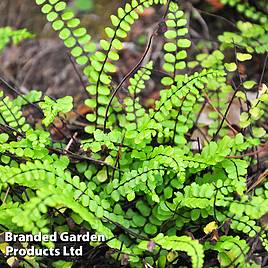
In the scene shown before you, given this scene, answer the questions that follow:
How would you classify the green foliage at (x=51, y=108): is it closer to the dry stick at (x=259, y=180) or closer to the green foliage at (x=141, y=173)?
the green foliage at (x=141, y=173)

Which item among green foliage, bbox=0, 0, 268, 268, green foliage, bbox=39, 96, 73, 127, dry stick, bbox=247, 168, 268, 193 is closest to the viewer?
green foliage, bbox=0, 0, 268, 268

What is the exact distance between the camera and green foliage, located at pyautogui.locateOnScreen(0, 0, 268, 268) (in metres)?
2.16

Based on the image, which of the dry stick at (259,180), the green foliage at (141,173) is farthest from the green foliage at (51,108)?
the dry stick at (259,180)

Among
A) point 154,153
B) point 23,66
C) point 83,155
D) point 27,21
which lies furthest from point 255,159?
point 27,21

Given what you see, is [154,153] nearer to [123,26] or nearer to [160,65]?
[123,26]

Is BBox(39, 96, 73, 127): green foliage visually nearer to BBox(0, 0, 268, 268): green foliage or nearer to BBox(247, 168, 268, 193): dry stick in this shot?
BBox(0, 0, 268, 268): green foliage

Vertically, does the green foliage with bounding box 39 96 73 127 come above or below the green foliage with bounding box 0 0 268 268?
above

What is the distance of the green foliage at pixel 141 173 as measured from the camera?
85.1 inches

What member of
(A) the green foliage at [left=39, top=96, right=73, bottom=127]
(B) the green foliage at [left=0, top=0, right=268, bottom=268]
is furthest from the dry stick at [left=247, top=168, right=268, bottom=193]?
(A) the green foliage at [left=39, top=96, right=73, bottom=127]

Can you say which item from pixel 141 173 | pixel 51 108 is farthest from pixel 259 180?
pixel 51 108

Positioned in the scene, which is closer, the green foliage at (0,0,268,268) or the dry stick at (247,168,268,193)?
the green foliage at (0,0,268,268)

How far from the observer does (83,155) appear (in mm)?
2549

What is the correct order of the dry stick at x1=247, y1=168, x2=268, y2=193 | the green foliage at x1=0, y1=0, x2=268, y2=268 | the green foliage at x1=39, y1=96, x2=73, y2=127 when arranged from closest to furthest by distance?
the green foliage at x1=0, y1=0, x2=268, y2=268
the green foliage at x1=39, y1=96, x2=73, y2=127
the dry stick at x1=247, y1=168, x2=268, y2=193

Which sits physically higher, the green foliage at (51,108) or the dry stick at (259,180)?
the green foliage at (51,108)
